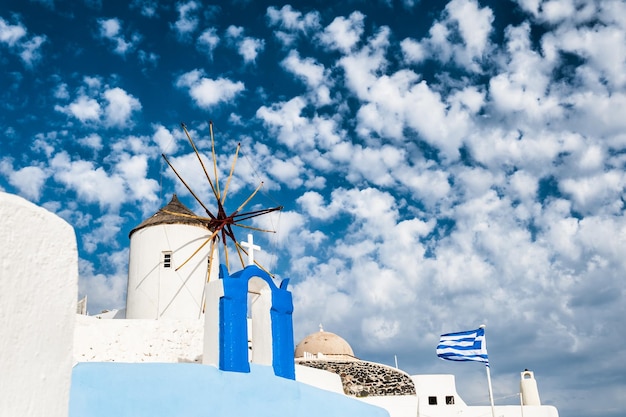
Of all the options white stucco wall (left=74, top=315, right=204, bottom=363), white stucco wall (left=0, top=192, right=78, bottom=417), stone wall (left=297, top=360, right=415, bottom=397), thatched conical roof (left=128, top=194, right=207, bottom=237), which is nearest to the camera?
white stucco wall (left=0, top=192, right=78, bottom=417)

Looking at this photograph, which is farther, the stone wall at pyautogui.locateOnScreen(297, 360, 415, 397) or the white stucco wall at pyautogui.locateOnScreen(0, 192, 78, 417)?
the stone wall at pyautogui.locateOnScreen(297, 360, 415, 397)

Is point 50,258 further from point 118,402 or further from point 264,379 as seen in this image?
point 264,379

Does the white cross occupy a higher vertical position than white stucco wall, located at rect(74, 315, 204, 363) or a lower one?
higher

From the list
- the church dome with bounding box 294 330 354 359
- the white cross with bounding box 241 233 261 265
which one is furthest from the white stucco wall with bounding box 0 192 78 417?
the church dome with bounding box 294 330 354 359

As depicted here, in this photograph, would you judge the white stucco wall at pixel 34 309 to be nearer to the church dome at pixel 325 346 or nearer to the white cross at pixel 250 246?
the white cross at pixel 250 246

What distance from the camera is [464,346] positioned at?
1302 centimetres

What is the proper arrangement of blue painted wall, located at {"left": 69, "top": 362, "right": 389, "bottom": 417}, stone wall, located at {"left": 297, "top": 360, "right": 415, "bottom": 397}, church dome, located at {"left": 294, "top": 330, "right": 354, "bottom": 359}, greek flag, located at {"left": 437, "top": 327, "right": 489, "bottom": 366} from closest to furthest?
blue painted wall, located at {"left": 69, "top": 362, "right": 389, "bottom": 417}, greek flag, located at {"left": 437, "top": 327, "right": 489, "bottom": 366}, stone wall, located at {"left": 297, "top": 360, "right": 415, "bottom": 397}, church dome, located at {"left": 294, "top": 330, "right": 354, "bottom": 359}

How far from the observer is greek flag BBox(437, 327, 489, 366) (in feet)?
42.1

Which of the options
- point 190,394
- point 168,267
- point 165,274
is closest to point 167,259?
point 168,267

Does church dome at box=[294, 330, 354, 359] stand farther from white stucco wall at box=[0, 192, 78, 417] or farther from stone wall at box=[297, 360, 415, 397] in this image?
white stucco wall at box=[0, 192, 78, 417]

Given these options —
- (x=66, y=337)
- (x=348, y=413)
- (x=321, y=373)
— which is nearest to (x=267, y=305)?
(x=348, y=413)

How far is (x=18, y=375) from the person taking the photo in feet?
8.50

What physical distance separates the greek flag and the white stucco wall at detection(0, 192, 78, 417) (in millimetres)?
11153

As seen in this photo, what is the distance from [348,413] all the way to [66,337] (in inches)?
341
